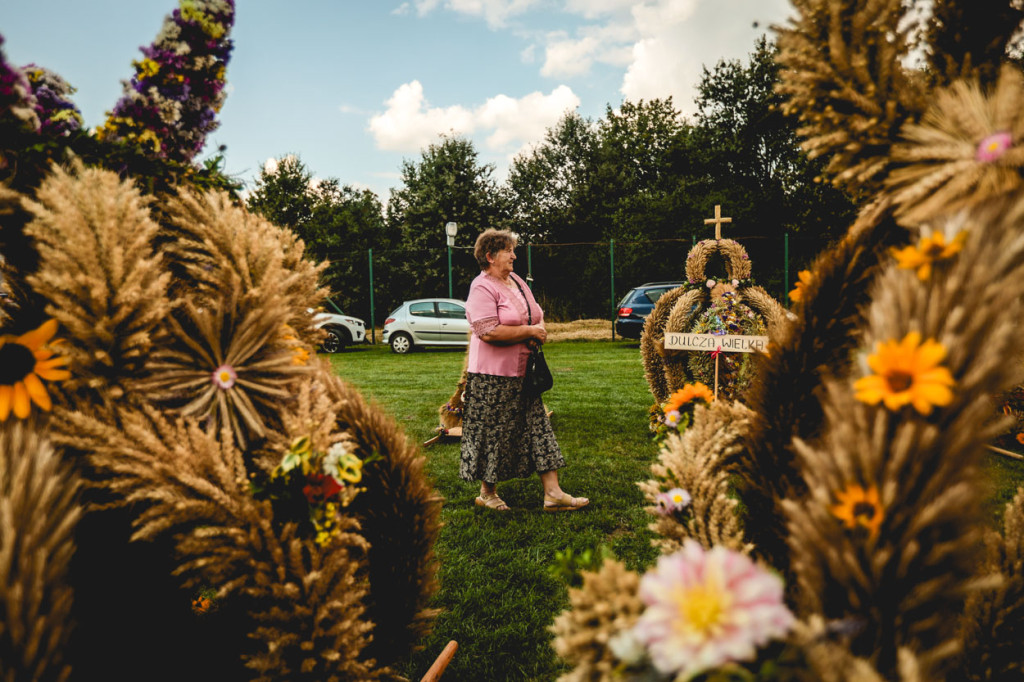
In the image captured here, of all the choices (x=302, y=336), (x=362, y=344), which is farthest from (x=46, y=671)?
(x=362, y=344)

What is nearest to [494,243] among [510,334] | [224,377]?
[510,334]

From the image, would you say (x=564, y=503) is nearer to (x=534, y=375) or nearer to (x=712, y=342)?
(x=534, y=375)

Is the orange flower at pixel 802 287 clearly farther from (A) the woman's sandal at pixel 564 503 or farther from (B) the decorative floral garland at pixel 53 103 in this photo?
(A) the woman's sandal at pixel 564 503

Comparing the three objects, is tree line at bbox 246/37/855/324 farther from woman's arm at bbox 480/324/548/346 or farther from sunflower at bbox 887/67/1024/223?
sunflower at bbox 887/67/1024/223

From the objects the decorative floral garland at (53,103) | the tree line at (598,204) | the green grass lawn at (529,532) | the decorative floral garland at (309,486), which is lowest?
the green grass lawn at (529,532)

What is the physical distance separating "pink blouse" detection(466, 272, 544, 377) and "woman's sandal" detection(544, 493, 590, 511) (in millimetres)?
970

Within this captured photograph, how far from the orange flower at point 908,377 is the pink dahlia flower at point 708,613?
9.5 inches

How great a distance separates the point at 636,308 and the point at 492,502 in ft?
38.9

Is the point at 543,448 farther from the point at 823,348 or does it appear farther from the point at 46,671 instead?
the point at 46,671

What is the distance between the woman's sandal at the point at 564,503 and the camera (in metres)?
4.26

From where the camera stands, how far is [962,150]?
28.8 inches

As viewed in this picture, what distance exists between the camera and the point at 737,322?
5.89 metres

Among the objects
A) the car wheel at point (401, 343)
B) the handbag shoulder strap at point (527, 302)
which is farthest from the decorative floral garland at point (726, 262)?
the car wheel at point (401, 343)

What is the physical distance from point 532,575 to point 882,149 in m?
2.94
